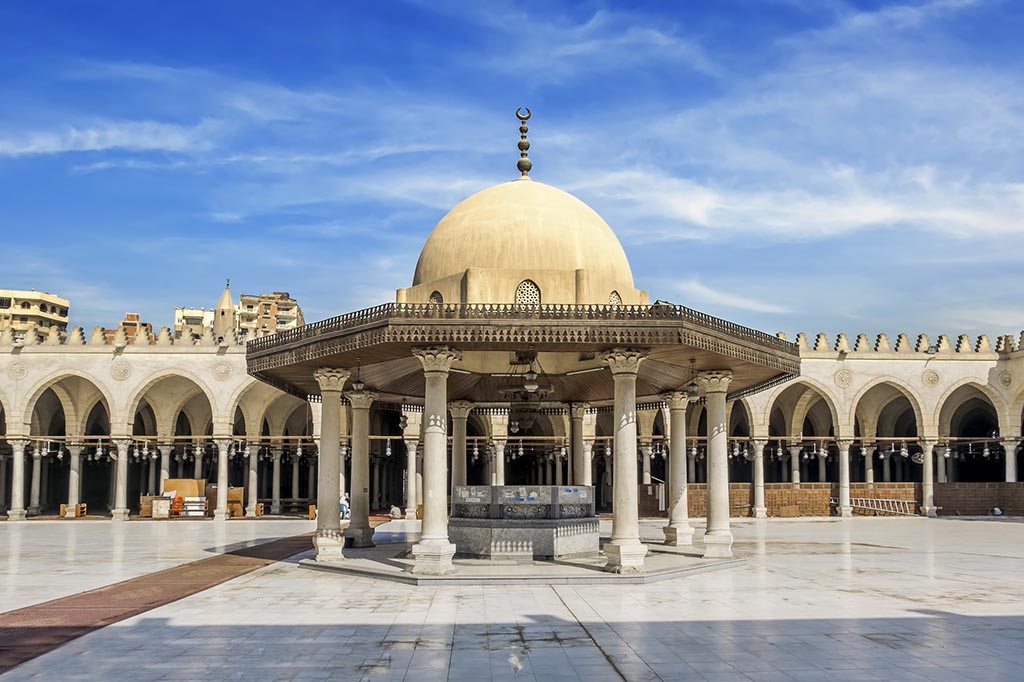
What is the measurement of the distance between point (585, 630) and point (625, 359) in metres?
6.37

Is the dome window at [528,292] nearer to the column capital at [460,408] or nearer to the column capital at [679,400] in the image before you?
the column capital at [679,400]

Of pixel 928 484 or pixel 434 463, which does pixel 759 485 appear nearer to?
pixel 928 484

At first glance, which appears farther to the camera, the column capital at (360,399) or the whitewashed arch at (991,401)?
the whitewashed arch at (991,401)

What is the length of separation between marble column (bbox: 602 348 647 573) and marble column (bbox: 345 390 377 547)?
21.6ft

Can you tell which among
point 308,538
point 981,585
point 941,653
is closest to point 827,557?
point 981,585

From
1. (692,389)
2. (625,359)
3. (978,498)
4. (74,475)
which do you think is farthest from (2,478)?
(978,498)

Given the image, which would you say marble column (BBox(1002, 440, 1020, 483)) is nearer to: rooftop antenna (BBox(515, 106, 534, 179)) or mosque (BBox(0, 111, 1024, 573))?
mosque (BBox(0, 111, 1024, 573))

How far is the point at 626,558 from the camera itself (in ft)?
51.1

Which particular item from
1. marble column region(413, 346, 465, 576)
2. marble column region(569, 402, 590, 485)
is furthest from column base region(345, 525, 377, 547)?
marble column region(569, 402, 590, 485)

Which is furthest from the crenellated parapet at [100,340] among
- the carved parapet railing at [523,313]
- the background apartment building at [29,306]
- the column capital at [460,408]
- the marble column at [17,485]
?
the background apartment building at [29,306]

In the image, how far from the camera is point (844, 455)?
3856 cm

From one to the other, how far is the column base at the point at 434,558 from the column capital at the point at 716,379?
6.74 meters

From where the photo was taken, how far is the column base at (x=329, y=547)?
17859mm

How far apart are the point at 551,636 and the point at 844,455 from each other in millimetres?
31277
